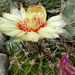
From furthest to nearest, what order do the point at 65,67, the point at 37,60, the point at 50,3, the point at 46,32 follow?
1. the point at 50,3
2. the point at 37,60
3. the point at 46,32
4. the point at 65,67

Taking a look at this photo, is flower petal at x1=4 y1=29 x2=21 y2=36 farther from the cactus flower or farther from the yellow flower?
the cactus flower

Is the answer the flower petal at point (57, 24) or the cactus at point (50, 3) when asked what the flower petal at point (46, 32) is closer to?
the flower petal at point (57, 24)

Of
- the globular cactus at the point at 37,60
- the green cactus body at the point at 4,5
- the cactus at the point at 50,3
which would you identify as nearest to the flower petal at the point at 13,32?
the globular cactus at the point at 37,60

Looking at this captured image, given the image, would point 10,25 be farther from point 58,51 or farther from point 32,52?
point 58,51

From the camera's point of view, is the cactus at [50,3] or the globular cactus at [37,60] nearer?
the globular cactus at [37,60]

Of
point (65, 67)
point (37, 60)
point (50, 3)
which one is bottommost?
point (50, 3)

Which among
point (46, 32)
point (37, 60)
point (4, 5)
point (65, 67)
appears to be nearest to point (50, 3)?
point (4, 5)

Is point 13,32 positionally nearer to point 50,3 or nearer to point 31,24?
point 31,24

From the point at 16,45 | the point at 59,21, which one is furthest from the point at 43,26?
the point at 16,45

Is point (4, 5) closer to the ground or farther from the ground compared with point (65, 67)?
closer to the ground
